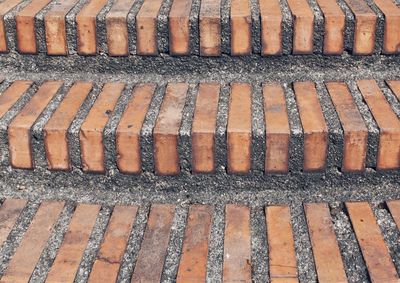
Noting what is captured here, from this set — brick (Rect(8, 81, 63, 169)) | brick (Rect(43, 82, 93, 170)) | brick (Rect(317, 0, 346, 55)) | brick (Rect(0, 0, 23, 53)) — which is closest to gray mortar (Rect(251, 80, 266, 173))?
brick (Rect(317, 0, 346, 55))

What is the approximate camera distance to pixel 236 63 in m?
2.09

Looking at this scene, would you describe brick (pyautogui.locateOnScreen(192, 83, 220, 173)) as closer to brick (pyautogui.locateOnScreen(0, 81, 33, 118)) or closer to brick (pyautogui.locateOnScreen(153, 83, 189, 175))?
brick (pyautogui.locateOnScreen(153, 83, 189, 175))

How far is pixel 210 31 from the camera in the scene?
6.67 ft

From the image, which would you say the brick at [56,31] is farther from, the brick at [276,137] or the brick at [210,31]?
the brick at [276,137]

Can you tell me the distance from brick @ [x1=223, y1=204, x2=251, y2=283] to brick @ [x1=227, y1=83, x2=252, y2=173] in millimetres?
129

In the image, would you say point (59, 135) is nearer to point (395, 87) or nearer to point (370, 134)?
point (370, 134)

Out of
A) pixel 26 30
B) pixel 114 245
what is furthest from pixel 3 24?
pixel 114 245

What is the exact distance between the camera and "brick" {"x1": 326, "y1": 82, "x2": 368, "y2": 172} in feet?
5.80

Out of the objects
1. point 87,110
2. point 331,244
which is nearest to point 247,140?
point 331,244

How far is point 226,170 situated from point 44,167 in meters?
0.59

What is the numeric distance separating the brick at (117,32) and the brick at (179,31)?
6.3 inches

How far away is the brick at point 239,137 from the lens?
1.79 metres

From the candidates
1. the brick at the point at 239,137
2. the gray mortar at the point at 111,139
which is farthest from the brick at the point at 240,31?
the gray mortar at the point at 111,139

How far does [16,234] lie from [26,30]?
776 millimetres
